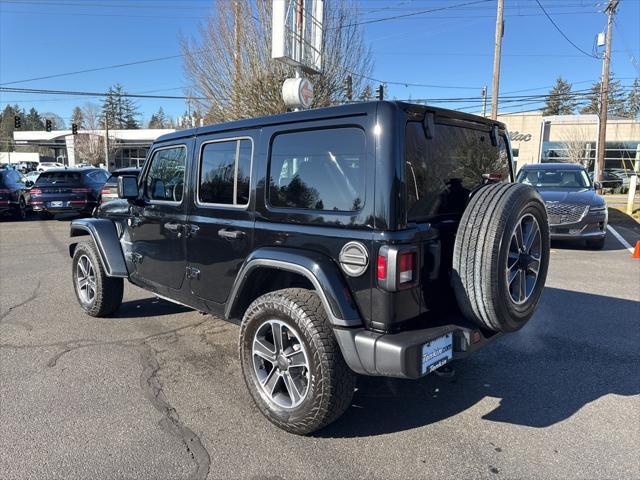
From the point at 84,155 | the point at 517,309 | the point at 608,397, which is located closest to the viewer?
the point at 517,309

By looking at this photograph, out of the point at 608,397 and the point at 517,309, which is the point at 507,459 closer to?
the point at 517,309

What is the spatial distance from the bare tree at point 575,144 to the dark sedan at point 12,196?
35.6 metres

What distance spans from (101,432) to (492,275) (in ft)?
8.44

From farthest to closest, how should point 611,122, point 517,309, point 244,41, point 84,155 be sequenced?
point 84,155, point 611,122, point 244,41, point 517,309

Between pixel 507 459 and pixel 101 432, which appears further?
pixel 101 432

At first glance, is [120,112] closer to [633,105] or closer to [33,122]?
[33,122]

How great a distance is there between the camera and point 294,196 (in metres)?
3.10

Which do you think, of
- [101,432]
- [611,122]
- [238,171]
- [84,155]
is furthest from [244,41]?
[84,155]

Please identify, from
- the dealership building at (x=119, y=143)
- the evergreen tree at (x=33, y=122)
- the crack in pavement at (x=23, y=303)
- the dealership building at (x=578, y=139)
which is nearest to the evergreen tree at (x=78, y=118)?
the dealership building at (x=119, y=143)

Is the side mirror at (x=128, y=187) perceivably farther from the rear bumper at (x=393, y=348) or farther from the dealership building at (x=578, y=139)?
the dealership building at (x=578, y=139)

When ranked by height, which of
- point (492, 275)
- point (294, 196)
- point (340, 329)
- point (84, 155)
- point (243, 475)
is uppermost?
point (84, 155)

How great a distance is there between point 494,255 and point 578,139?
1629 inches

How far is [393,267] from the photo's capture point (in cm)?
253

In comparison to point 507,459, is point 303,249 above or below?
above
